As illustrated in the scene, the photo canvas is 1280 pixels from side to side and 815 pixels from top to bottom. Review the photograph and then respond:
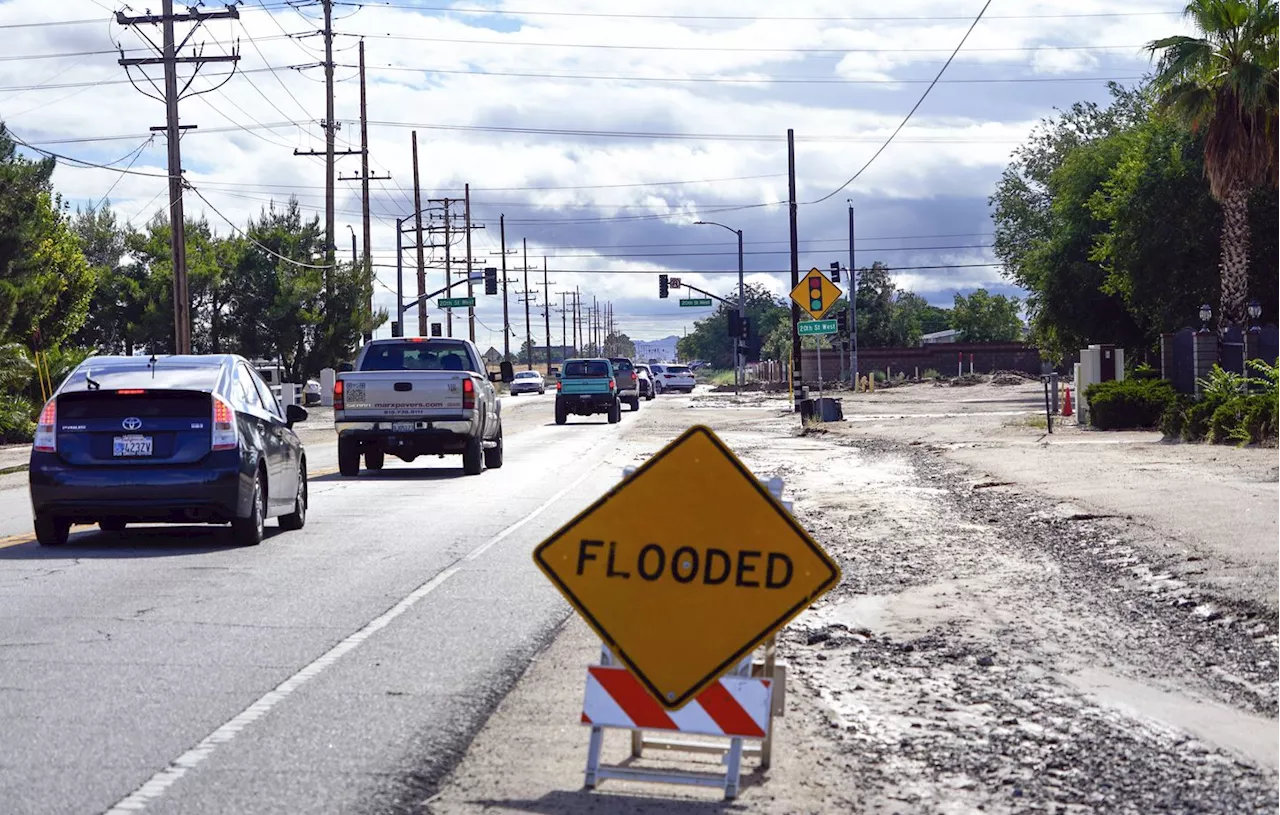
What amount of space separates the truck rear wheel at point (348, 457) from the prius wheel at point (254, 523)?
9123 mm

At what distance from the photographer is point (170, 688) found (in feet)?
26.1

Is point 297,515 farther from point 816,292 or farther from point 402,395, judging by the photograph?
point 816,292

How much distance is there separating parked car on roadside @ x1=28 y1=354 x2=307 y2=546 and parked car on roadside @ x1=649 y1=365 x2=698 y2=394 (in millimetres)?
75344

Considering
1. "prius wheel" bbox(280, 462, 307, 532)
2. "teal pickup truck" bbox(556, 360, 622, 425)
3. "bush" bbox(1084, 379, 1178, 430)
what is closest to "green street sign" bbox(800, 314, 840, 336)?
"teal pickup truck" bbox(556, 360, 622, 425)

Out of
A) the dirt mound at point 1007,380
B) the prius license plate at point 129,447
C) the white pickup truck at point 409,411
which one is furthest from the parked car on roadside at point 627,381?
the prius license plate at point 129,447

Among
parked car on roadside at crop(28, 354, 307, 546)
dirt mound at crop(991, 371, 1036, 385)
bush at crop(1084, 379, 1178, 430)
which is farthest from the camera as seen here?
dirt mound at crop(991, 371, 1036, 385)

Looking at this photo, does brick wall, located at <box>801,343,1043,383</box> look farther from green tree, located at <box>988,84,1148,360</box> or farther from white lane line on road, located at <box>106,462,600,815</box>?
white lane line on road, located at <box>106,462,600,815</box>

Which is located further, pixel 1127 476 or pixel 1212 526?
pixel 1127 476

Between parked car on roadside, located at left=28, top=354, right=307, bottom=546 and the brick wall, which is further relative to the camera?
the brick wall

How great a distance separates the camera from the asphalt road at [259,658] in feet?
20.5

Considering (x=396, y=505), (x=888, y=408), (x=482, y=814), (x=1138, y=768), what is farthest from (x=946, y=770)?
(x=888, y=408)

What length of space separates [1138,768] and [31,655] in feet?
18.9

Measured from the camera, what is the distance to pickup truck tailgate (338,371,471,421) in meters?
23.3

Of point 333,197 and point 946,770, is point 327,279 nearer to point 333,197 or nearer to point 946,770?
point 333,197
